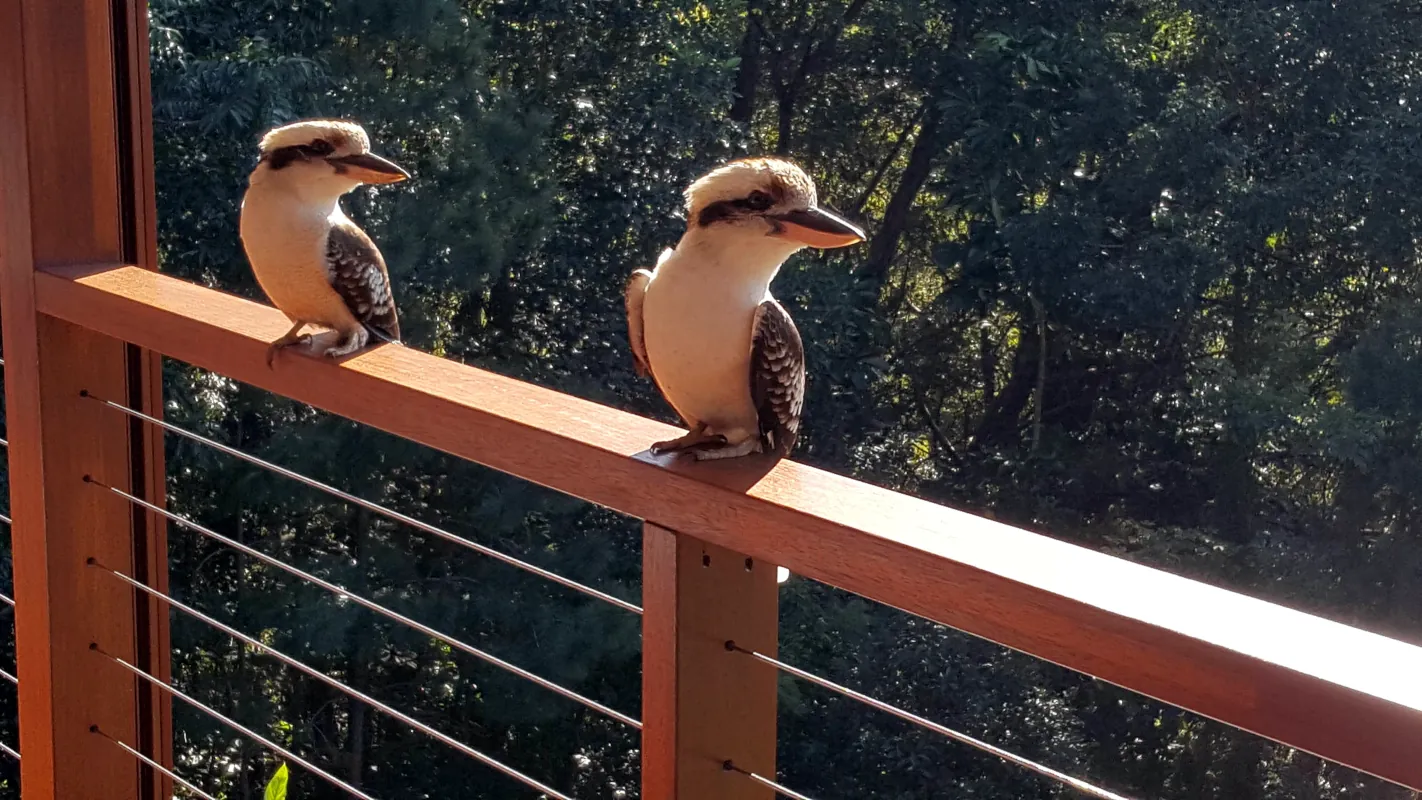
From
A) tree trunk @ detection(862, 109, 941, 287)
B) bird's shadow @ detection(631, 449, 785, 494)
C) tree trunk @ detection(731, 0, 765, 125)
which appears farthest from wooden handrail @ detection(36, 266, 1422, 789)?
tree trunk @ detection(862, 109, 941, 287)

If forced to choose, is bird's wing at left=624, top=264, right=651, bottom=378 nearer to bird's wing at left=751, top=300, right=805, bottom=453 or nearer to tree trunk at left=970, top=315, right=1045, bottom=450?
bird's wing at left=751, top=300, right=805, bottom=453

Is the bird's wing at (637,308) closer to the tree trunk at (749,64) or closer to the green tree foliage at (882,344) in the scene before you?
the green tree foliage at (882,344)

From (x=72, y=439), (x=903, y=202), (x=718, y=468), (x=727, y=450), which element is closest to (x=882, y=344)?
(x=903, y=202)

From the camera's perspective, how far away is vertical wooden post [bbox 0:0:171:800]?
1.45 meters

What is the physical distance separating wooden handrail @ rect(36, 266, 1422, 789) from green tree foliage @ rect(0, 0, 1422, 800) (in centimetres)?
686

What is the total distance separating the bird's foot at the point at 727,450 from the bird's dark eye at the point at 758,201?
0.54ft

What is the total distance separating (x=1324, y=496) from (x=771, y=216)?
31.0 feet

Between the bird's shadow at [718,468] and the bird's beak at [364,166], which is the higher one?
the bird's beak at [364,166]

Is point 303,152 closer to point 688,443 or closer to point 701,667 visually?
point 688,443

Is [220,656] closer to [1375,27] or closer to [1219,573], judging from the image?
[1219,573]

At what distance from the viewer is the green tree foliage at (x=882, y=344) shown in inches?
330

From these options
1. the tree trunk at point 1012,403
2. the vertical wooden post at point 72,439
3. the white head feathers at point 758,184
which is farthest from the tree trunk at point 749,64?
the white head feathers at point 758,184

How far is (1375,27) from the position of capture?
30.1ft

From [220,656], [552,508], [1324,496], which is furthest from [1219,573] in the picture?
[220,656]
